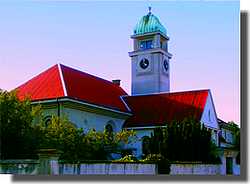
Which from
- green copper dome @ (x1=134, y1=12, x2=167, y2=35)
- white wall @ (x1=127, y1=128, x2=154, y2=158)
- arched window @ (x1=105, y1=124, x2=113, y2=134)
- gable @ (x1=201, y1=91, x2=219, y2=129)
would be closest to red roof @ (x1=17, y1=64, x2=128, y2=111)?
white wall @ (x1=127, y1=128, x2=154, y2=158)

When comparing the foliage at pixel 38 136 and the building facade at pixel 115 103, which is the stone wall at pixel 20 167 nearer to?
the foliage at pixel 38 136

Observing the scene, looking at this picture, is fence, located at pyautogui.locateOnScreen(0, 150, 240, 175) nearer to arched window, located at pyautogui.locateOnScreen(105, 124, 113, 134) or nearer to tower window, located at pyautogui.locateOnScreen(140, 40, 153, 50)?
arched window, located at pyautogui.locateOnScreen(105, 124, 113, 134)

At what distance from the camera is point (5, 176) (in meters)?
7.41

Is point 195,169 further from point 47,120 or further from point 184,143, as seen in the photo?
point 47,120

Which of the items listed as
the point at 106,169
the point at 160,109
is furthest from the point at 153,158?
the point at 160,109

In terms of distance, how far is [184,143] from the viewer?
10508 millimetres

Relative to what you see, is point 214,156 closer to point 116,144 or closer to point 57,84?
point 116,144

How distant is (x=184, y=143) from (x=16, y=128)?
3.54 metres

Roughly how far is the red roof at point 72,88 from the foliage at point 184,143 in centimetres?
164

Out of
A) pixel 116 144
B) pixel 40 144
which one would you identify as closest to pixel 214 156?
pixel 116 144

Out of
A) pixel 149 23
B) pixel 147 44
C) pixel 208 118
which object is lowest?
pixel 208 118

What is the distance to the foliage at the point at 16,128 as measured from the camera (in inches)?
361

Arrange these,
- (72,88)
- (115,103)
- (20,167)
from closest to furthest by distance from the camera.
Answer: (20,167) < (72,88) < (115,103)

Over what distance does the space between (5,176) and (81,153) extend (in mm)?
3121
